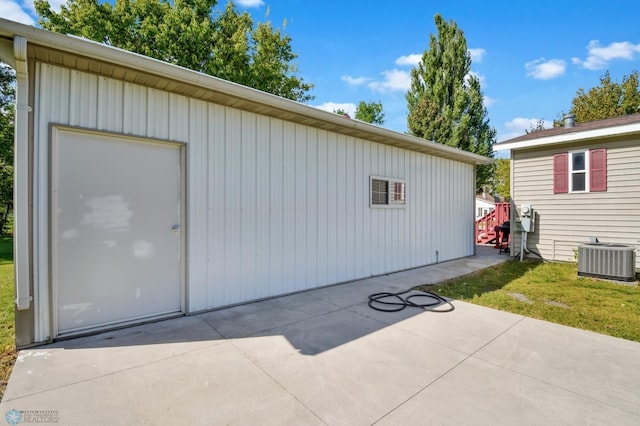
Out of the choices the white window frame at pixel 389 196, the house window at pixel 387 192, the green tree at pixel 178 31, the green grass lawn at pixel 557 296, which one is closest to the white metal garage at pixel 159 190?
the white window frame at pixel 389 196

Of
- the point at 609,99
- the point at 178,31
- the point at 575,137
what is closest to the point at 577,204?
the point at 575,137

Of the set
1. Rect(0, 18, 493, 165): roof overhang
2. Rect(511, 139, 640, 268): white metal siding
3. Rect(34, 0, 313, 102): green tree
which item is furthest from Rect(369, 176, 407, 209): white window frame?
Rect(34, 0, 313, 102): green tree

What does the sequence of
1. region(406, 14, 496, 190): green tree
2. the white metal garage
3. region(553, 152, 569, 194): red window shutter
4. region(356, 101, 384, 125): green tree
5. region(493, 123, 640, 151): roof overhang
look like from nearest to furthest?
the white metal garage
region(493, 123, 640, 151): roof overhang
region(553, 152, 569, 194): red window shutter
region(406, 14, 496, 190): green tree
region(356, 101, 384, 125): green tree

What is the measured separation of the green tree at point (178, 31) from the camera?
12016 millimetres

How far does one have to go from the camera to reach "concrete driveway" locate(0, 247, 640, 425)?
186 centimetres

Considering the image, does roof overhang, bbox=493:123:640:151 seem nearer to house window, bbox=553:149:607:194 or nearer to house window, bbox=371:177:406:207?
house window, bbox=553:149:607:194

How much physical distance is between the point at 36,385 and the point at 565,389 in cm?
377

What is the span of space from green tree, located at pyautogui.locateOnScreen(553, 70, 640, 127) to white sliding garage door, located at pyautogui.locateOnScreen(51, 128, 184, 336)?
22082mm

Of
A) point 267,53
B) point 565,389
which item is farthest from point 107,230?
point 267,53

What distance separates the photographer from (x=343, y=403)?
6.46 feet

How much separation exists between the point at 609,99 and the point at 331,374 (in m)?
23.5

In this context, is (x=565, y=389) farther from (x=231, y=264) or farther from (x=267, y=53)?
(x=267, y=53)

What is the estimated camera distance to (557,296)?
178 inches

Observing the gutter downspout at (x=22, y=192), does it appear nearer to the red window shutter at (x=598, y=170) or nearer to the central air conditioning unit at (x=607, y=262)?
the central air conditioning unit at (x=607, y=262)
